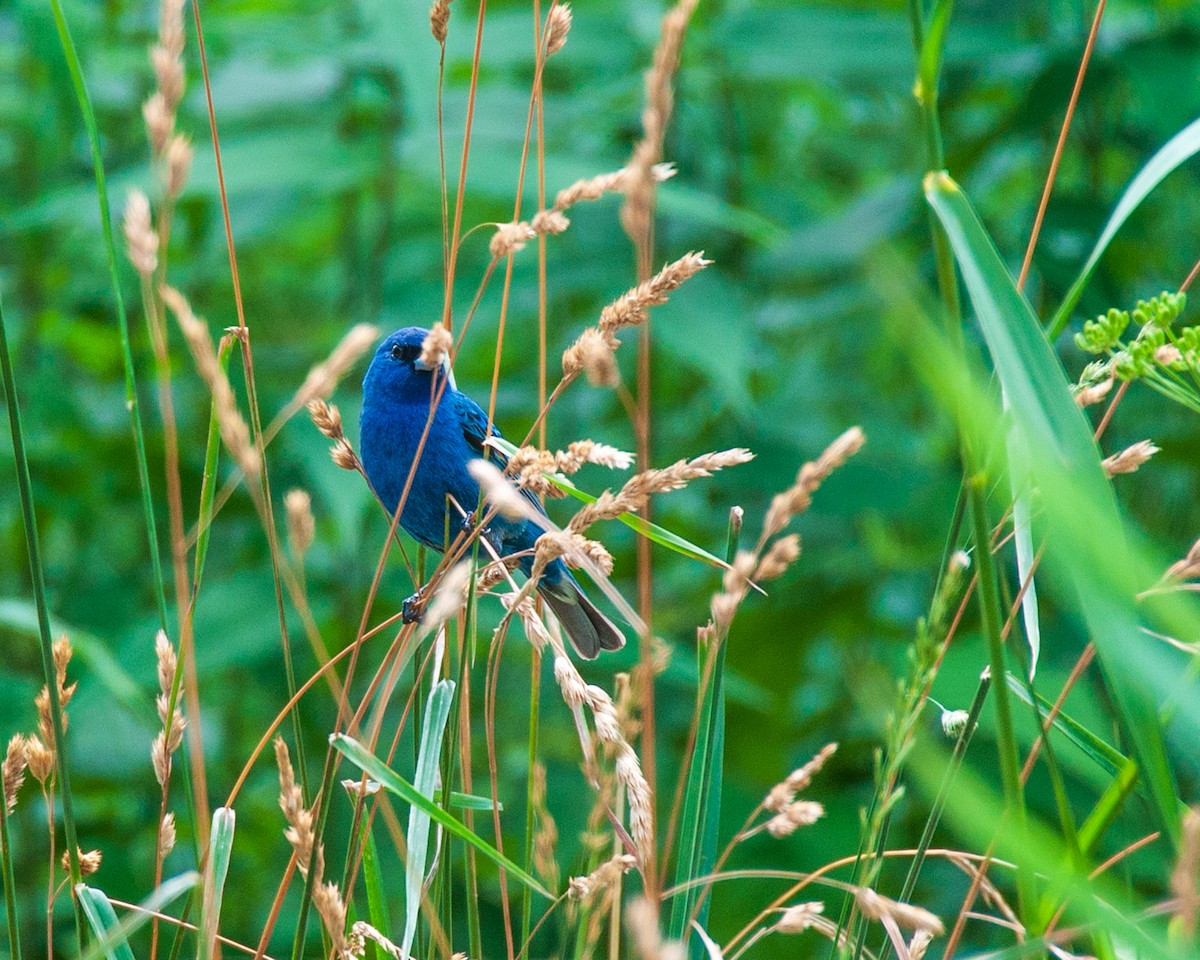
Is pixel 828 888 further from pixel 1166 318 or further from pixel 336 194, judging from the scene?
pixel 336 194

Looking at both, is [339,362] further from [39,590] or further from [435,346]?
[39,590]

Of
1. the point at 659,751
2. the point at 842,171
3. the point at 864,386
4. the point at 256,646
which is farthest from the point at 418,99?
the point at 842,171

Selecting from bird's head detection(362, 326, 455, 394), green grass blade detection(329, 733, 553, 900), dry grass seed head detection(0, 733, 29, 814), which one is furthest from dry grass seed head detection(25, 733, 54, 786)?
bird's head detection(362, 326, 455, 394)

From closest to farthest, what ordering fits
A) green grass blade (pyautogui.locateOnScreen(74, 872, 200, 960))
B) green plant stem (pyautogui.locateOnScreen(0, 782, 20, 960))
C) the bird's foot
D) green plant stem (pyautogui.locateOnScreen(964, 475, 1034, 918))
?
green plant stem (pyautogui.locateOnScreen(964, 475, 1034, 918))
green grass blade (pyautogui.locateOnScreen(74, 872, 200, 960))
green plant stem (pyautogui.locateOnScreen(0, 782, 20, 960))
the bird's foot

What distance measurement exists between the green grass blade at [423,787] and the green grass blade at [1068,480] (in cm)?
48

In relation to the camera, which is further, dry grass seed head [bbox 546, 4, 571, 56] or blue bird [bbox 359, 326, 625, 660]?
blue bird [bbox 359, 326, 625, 660]

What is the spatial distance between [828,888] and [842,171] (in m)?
2.85

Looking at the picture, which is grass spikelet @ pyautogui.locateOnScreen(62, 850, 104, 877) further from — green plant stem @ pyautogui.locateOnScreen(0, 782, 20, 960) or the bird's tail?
the bird's tail

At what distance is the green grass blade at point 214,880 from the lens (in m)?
0.87

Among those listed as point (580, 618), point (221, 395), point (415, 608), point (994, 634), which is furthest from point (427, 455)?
point (994, 634)

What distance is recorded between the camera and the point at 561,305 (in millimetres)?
2893

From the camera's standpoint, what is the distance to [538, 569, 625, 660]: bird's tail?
193 cm

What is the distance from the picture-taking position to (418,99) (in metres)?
2.13

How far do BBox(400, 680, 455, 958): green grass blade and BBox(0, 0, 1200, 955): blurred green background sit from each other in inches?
39.4
